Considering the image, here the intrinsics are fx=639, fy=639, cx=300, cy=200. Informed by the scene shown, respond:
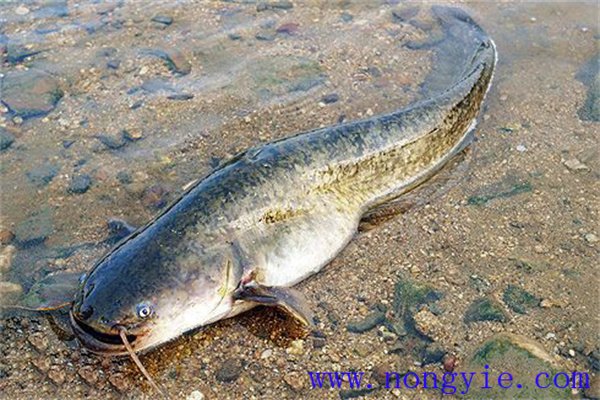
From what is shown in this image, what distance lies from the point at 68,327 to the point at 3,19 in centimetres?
446

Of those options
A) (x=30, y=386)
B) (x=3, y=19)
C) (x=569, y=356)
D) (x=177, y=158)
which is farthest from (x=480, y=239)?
(x=3, y=19)

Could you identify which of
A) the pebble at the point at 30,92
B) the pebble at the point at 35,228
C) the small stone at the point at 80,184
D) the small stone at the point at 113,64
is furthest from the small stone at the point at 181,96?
the pebble at the point at 35,228

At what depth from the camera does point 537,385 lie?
3.34 metres

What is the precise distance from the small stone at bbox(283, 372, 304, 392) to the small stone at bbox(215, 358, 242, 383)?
0.26 m

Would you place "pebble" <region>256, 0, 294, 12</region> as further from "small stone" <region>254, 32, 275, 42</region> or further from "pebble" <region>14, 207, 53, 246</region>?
"pebble" <region>14, 207, 53, 246</region>

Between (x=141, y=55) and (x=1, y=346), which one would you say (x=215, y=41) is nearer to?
(x=141, y=55)

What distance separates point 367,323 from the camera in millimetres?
3740

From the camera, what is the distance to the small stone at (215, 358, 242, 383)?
3.44 meters

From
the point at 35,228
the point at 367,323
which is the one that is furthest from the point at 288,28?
the point at 367,323

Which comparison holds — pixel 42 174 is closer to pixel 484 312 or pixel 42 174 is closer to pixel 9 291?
pixel 9 291

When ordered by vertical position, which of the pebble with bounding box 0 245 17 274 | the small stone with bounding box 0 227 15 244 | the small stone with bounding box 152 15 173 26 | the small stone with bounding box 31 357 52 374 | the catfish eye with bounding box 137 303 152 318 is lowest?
the small stone with bounding box 31 357 52 374

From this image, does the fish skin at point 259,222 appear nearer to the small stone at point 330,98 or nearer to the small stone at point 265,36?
the small stone at point 330,98

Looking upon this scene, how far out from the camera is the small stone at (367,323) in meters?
3.70

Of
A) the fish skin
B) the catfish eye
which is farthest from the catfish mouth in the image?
the catfish eye
